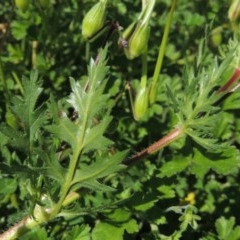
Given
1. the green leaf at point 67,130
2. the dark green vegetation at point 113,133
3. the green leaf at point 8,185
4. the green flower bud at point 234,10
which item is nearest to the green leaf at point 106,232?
the dark green vegetation at point 113,133

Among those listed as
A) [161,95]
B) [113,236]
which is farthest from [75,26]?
[113,236]

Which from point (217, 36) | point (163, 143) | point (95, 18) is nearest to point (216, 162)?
point (163, 143)

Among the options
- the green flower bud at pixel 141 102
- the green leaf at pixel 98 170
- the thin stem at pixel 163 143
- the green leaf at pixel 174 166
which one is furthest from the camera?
the green leaf at pixel 174 166

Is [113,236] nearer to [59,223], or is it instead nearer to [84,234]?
[84,234]

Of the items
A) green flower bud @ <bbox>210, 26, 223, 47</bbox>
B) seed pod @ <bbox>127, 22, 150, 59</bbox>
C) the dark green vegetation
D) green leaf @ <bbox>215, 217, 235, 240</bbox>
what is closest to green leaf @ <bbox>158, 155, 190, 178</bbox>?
the dark green vegetation

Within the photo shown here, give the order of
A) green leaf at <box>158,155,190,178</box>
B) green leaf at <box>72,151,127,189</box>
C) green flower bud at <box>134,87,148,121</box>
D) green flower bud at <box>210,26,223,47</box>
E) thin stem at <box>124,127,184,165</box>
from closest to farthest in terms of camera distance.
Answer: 1. green leaf at <box>72,151,127,189</box>
2. thin stem at <box>124,127,184,165</box>
3. green flower bud at <box>134,87,148,121</box>
4. green leaf at <box>158,155,190,178</box>
5. green flower bud at <box>210,26,223,47</box>

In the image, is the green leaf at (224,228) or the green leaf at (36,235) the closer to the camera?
the green leaf at (36,235)

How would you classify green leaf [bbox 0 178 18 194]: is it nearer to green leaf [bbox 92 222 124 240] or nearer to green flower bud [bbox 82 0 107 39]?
green leaf [bbox 92 222 124 240]

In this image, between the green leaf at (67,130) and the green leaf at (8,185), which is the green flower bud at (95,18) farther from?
the green leaf at (8,185)
